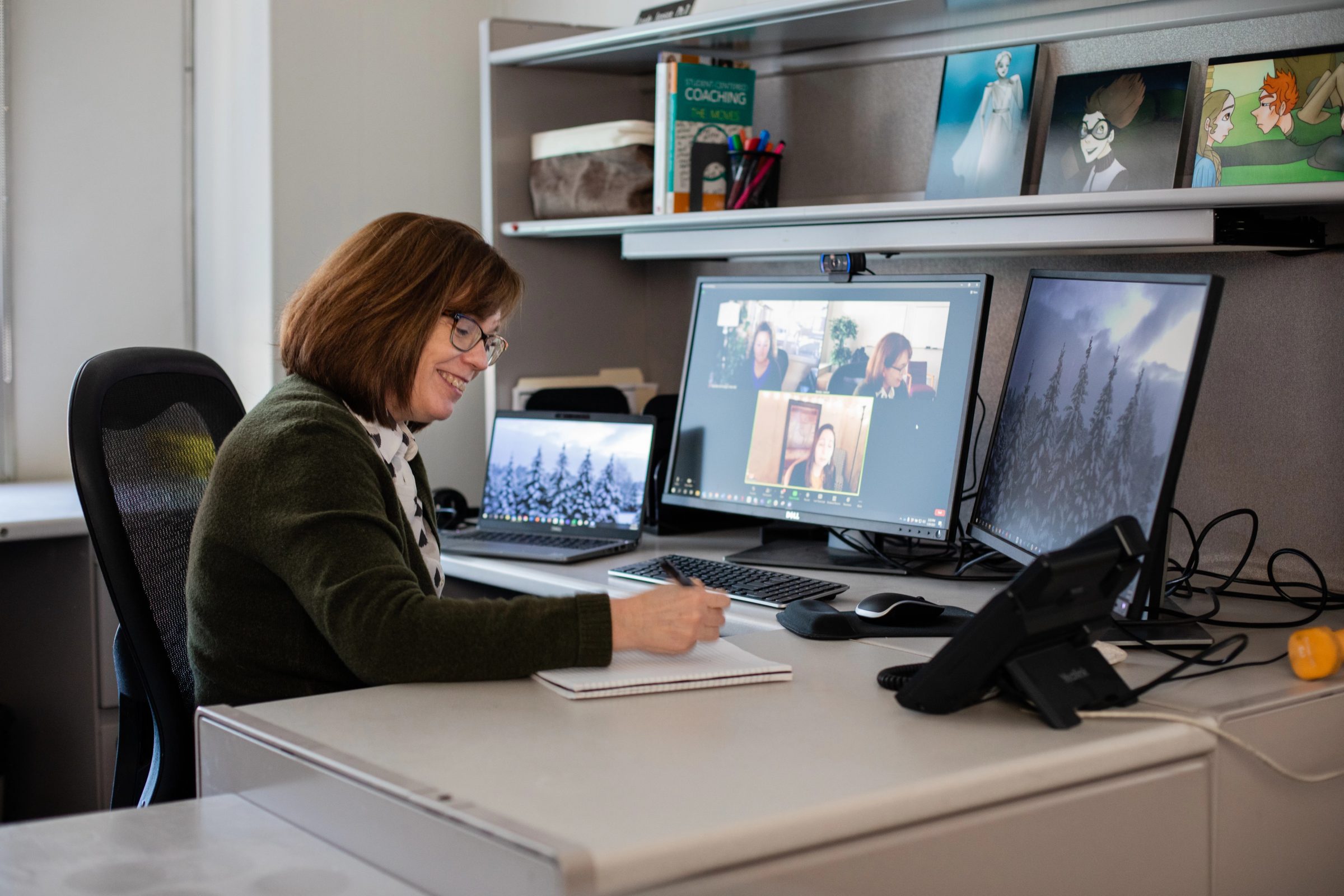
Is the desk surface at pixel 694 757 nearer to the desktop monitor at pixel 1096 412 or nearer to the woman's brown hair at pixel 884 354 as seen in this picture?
the desktop monitor at pixel 1096 412

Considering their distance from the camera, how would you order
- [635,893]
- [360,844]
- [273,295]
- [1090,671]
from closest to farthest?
[635,893], [360,844], [1090,671], [273,295]

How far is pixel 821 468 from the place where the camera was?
178 centimetres

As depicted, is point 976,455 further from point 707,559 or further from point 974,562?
point 707,559

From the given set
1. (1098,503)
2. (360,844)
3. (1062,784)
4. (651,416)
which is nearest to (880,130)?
(651,416)

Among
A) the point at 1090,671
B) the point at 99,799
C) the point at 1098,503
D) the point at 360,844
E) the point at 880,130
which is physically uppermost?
the point at 880,130

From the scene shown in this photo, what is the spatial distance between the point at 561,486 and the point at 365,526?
87cm

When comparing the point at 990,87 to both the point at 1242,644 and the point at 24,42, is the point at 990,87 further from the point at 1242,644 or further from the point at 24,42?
the point at 24,42

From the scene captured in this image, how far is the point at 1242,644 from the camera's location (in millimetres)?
1215

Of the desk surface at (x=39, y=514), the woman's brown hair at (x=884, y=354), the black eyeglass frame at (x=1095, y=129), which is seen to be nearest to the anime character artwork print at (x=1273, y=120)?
the black eyeglass frame at (x=1095, y=129)

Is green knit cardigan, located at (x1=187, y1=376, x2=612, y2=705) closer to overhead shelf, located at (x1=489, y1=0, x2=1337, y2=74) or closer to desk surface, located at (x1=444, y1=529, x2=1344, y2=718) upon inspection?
desk surface, located at (x1=444, y1=529, x2=1344, y2=718)

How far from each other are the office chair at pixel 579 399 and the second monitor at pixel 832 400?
305mm

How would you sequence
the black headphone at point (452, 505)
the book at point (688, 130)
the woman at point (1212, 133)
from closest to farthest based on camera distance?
the woman at point (1212, 133)
the book at point (688, 130)
the black headphone at point (452, 505)

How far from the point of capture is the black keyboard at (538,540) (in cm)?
190

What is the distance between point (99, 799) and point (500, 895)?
1763mm
